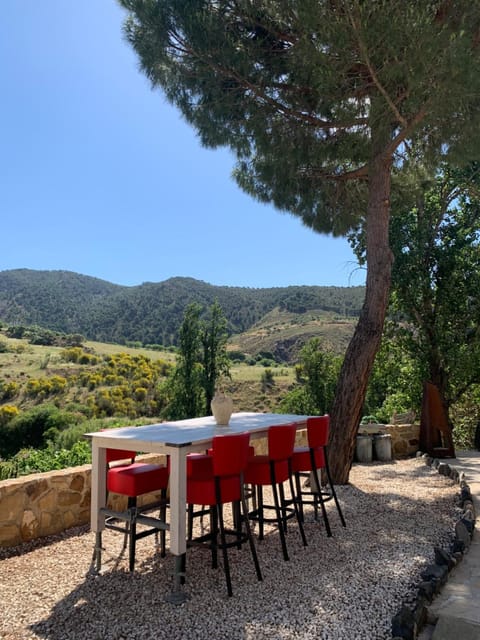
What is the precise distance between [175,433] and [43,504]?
1.24 m

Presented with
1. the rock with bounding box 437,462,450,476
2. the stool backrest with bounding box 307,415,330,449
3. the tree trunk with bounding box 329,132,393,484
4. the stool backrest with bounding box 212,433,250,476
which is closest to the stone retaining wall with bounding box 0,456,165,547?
the stool backrest with bounding box 212,433,250,476

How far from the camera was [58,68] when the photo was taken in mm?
7891

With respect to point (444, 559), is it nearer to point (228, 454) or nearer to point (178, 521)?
point (228, 454)

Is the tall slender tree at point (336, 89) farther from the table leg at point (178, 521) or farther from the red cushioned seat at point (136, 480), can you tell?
the table leg at point (178, 521)

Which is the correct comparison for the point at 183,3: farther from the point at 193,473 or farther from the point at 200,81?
the point at 193,473

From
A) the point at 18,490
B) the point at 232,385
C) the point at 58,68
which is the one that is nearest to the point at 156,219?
the point at 232,385

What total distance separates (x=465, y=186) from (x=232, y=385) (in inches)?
691

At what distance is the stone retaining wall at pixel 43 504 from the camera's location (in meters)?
3.19

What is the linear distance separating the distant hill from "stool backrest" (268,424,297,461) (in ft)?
Result: 97.6

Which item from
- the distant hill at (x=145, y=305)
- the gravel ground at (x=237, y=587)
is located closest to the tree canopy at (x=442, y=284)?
the gravel ground at (x=237, y=587)

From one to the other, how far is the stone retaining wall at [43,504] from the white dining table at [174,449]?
0.62 m

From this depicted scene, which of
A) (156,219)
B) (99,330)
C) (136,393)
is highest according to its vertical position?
(156,219)

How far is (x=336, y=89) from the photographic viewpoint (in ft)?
15.3

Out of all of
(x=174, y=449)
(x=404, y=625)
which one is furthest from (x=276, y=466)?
(x=404, y=625)
